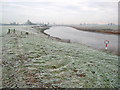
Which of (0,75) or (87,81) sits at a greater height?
(0,75)

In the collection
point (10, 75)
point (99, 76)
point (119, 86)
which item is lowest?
point (119, 86)

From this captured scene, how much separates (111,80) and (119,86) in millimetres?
630

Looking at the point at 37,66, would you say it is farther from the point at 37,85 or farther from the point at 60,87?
the point at 60,87

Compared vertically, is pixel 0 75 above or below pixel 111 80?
above

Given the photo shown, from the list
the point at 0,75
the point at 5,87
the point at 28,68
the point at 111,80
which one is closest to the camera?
the point at 5,87

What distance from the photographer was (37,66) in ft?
26.2

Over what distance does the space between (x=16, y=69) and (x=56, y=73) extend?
3578 mm

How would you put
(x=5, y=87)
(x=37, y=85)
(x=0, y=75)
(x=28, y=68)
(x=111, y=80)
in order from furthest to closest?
(x=28, y=68), (x=111, y=80), (x=0, y=75), (x=37, y=85), (x=5, y=87)

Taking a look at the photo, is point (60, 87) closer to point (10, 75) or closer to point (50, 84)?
point (50, 84)

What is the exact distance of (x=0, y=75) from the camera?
242 inches

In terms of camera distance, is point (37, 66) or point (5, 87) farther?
point (37, 66)

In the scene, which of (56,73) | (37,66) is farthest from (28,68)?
(56,73)

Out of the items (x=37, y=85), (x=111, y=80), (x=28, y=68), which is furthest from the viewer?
(x=28, y=68)

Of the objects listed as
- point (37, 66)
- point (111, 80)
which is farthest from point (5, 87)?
point (111, 80)
